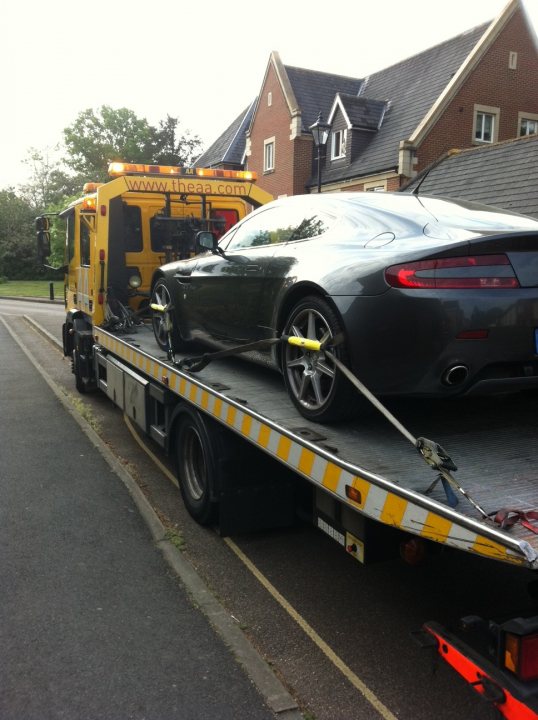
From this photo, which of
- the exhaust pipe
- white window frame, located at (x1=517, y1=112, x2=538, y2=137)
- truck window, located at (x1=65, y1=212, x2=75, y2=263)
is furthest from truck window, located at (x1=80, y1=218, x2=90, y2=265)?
white window frame, located at (x1=517, y1=112, x2=538, y2=137)

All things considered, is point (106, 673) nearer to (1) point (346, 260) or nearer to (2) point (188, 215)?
(1) point (346, 260)

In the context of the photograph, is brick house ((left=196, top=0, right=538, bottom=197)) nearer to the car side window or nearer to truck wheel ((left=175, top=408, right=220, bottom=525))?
the car side window

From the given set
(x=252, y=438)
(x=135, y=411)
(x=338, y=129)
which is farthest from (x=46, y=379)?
(x=338, y=129)

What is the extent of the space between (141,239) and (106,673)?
5886mm

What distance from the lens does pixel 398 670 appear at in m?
3.19

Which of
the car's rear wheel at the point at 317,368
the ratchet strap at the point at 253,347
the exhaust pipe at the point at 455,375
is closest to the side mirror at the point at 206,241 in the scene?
the ratchet strap at the point at 253,347

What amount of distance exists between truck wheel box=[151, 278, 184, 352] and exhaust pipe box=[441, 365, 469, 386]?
10.5 feet

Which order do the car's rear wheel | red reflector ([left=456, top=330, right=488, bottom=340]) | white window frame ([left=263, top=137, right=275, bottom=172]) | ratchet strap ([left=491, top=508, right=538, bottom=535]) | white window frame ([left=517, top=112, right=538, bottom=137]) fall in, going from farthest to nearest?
white window frame ([left=263, top=137, right=275, bottom=172]) < white window frame ([left=517, top=112, right=538, bottom=137]) < the car's rear wheel < red reflector ([left=456, top=330, right=488, bottom=340]) < ratchet strap ([left=491, top=508, right=538, bottom=535])

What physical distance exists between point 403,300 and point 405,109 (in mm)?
25797

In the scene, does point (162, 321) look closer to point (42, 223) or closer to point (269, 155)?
point (42, 223)

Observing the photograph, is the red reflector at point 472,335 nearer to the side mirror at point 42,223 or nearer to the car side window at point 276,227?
the car side window at point 276,227

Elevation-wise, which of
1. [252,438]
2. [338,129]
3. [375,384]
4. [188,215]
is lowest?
[252,438]

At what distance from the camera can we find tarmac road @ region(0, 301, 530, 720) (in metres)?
2.99

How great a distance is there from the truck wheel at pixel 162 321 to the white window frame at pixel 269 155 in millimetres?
25918
